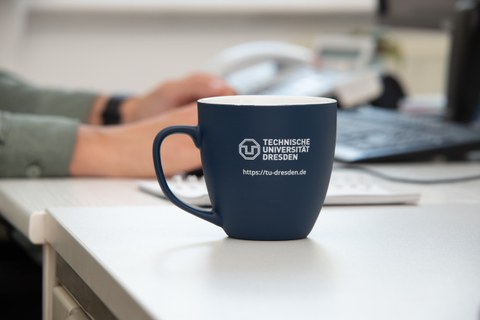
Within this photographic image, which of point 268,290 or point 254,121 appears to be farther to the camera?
point 254,121

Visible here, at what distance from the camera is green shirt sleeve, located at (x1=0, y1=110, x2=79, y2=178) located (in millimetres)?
953

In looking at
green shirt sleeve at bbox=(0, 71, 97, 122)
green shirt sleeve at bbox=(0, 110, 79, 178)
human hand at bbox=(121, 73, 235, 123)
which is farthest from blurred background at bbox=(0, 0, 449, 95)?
green shirt sleeve at bbox=(0, 110, 79, 178)

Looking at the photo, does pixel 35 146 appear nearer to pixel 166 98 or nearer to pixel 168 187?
pixel 166 98

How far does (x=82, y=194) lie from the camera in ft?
2.73

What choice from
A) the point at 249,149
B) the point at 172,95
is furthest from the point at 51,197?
the point at 172,95

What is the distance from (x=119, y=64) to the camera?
106 inches

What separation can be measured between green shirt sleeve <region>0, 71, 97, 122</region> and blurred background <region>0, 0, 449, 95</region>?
1137 mm

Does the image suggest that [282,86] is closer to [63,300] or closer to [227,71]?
[227,71]

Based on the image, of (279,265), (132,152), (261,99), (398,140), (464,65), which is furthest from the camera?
(464,65)

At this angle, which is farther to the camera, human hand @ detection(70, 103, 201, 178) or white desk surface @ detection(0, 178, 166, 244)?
human hand @ detection(70, 103, 201, 178)

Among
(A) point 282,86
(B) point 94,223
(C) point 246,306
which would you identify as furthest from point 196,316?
(A) point 282,86

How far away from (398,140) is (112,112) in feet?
1.50

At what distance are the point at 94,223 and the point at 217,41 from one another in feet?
7.29

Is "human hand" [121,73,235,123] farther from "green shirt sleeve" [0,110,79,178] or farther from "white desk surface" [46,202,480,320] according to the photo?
"white desk surface" [46,202,480,320]
